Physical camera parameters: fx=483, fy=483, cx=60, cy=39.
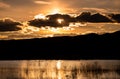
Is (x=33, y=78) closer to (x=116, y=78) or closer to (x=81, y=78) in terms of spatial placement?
(x=81, y=78)

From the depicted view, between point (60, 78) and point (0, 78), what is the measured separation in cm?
1353

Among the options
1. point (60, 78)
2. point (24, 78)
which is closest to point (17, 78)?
point (24, 78)

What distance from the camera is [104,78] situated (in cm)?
10631

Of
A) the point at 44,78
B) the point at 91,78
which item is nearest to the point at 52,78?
the point at 44,78

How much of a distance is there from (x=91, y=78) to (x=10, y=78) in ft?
58.7

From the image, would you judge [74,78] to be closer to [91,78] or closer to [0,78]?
[91,78]

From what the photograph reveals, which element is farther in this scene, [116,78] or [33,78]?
[33,78]

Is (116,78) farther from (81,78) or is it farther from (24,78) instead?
(24,78)

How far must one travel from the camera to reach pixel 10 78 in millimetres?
105812

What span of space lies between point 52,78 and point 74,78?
568cm

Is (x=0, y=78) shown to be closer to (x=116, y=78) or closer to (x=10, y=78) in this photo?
(x=10, y=78)

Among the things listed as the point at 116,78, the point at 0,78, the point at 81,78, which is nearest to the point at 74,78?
the point at 81,78

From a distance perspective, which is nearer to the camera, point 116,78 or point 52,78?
point 116,78

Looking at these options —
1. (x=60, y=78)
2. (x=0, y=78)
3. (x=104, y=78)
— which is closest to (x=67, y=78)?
(x=60, y=78)
